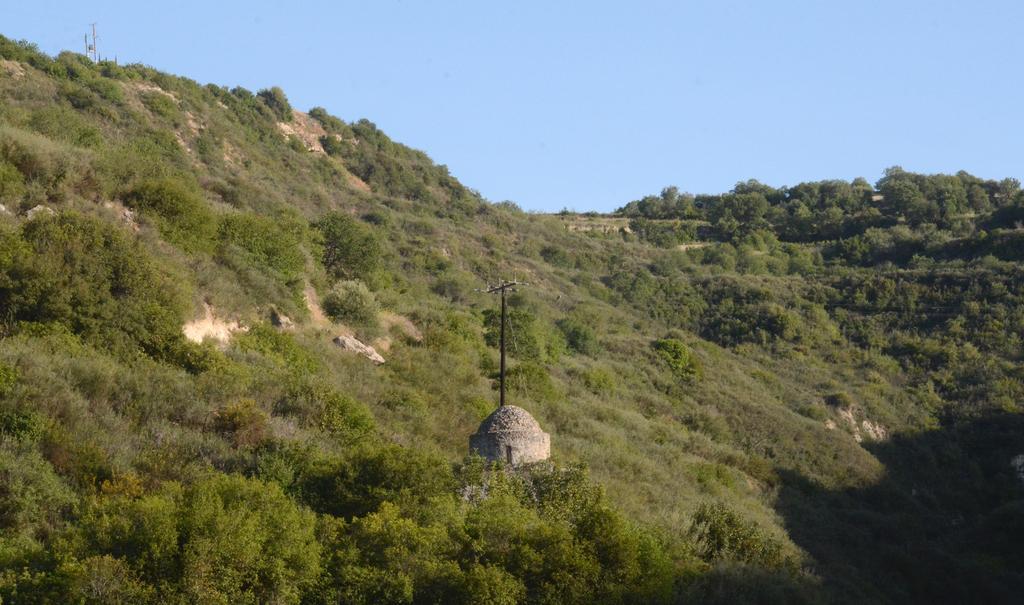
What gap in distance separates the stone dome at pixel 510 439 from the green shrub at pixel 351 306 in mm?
11141

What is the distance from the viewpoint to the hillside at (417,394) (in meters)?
18.5

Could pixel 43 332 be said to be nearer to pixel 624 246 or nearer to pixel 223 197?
pixel 223 197

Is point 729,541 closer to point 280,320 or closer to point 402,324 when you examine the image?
point 280,320

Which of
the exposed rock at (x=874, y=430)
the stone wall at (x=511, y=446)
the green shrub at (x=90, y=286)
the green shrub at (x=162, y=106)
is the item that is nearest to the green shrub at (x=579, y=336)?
the exposed rock at (x=874, y=430)

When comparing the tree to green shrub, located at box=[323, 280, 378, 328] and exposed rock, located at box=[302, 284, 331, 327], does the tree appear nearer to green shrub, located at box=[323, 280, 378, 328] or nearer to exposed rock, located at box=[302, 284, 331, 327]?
green shrub, located at box=[323, 280, 378, 328]

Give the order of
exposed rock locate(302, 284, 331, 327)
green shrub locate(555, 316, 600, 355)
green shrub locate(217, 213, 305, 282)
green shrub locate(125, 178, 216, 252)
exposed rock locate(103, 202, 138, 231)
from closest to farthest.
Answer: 1. exposed rock locate(103, 202, 138, 231)
2. green shrub locate(125, 178, 216, 252)
3. green shrub locate(217, 213, 305, 282)
4. exposed rock locate(302, 284, 331, 327)
5. green shrub locate(555, 316, 600, 355)

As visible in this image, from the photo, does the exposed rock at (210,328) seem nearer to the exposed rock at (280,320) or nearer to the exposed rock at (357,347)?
the exposed rock at (280,320)

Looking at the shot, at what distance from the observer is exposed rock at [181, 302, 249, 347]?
2694 cm

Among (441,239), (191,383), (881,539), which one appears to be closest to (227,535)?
(191,383)

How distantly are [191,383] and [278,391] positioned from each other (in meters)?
2.22

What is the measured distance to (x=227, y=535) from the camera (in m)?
16.8

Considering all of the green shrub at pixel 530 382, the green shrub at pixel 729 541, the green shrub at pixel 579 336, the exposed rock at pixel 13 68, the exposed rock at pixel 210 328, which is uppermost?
the exposed rock at pixel 13 68

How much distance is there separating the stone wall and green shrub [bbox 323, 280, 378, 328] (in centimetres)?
1141

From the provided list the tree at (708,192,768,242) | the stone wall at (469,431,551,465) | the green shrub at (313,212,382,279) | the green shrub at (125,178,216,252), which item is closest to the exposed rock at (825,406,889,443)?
the green shrub at (313,212,382,279)
